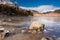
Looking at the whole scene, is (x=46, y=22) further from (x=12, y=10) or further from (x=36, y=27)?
(x=12, y=10)

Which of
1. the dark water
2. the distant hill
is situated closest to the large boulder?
the dark water

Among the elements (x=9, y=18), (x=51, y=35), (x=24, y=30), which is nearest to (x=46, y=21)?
(x=51, y=35)

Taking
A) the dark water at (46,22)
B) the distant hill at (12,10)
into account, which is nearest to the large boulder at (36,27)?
the dark water at (46,22)

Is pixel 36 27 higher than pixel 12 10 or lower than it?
lower

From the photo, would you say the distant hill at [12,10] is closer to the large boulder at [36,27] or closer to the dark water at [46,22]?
the dark water at [46,22]

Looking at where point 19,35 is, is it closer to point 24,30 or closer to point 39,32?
point 24,30

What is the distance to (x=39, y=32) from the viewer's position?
2.79m

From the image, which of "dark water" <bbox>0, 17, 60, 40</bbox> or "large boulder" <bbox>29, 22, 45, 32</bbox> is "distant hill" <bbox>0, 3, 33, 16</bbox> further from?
"large boulder" <bbox>29, 22, 45, 32</bbox>

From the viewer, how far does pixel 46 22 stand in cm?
281

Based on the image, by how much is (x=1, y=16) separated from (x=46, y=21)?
1.00m

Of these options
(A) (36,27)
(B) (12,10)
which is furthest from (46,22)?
(B) (12,10)

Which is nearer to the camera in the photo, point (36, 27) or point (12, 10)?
point (36, 27)

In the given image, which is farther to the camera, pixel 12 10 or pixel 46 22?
pixel 12 10

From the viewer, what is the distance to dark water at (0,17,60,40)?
274 centimetres
